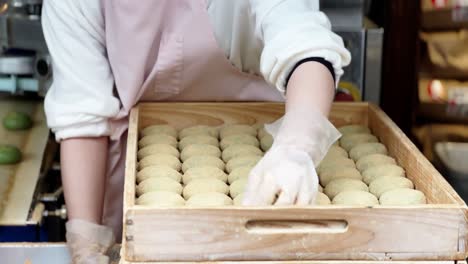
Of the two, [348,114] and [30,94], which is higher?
[348,114]

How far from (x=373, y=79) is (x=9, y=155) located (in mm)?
1016

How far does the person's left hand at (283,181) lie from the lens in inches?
42.8

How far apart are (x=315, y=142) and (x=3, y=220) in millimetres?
839

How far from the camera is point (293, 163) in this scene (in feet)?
3.65

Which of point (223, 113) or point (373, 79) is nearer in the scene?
point (223, 113)

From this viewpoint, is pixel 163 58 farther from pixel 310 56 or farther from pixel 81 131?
pixel 310 56

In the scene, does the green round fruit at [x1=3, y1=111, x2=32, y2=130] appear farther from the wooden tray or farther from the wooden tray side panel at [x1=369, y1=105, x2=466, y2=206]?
the wooden tray

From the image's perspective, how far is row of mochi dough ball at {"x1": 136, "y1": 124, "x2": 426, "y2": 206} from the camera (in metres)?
1.23

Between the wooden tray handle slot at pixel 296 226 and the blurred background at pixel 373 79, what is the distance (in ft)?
2.70

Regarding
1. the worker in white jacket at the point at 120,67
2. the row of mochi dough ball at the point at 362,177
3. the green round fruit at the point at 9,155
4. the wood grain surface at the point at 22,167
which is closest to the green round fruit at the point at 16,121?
the wood grain surface at the point at 22,167

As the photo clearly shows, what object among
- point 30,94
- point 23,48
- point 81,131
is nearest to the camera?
point 81,131

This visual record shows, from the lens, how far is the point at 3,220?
1.72m

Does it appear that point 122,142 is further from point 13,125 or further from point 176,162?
point 13,125

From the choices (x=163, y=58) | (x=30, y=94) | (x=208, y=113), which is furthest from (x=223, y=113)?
(x=30, y=94)
